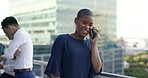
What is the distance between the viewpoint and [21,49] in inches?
70.1

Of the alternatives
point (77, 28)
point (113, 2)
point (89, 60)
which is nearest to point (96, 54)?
point (89, 60)

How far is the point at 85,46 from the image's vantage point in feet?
3.88

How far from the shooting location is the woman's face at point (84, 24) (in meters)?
1.13

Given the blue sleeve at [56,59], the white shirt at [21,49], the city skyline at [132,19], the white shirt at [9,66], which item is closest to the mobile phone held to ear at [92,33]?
the blue sleeve at [56,59]

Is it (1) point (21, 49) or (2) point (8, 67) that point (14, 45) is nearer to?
(1) point (21, 49)

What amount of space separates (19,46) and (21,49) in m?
0.03

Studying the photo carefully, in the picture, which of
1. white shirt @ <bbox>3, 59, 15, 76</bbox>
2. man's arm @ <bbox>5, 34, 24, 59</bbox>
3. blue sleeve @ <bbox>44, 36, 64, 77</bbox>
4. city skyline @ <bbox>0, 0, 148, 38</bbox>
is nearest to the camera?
blue sleeve @ <bbox>44, 36, 64, 77</bbox>

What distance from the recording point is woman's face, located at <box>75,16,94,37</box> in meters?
1.13

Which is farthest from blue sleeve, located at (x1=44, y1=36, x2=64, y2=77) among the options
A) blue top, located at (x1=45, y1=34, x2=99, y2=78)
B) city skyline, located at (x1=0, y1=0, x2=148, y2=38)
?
city skyline, located at (x1=0, y1=0, x2=148, y2=38)

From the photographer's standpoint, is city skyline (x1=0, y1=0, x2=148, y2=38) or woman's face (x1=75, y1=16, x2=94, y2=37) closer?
woman's face (x1=75, y1=16, x2=94, y2=37)

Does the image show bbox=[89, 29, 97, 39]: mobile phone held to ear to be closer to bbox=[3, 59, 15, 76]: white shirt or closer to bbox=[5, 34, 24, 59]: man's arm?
bbox=[5, 34, 24, 59]: man's arm

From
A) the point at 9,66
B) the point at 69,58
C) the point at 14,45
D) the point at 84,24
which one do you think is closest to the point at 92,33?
the point at 84,24

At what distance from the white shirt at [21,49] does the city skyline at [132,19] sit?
37.7 ft

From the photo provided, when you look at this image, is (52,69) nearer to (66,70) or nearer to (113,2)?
(66,70)
